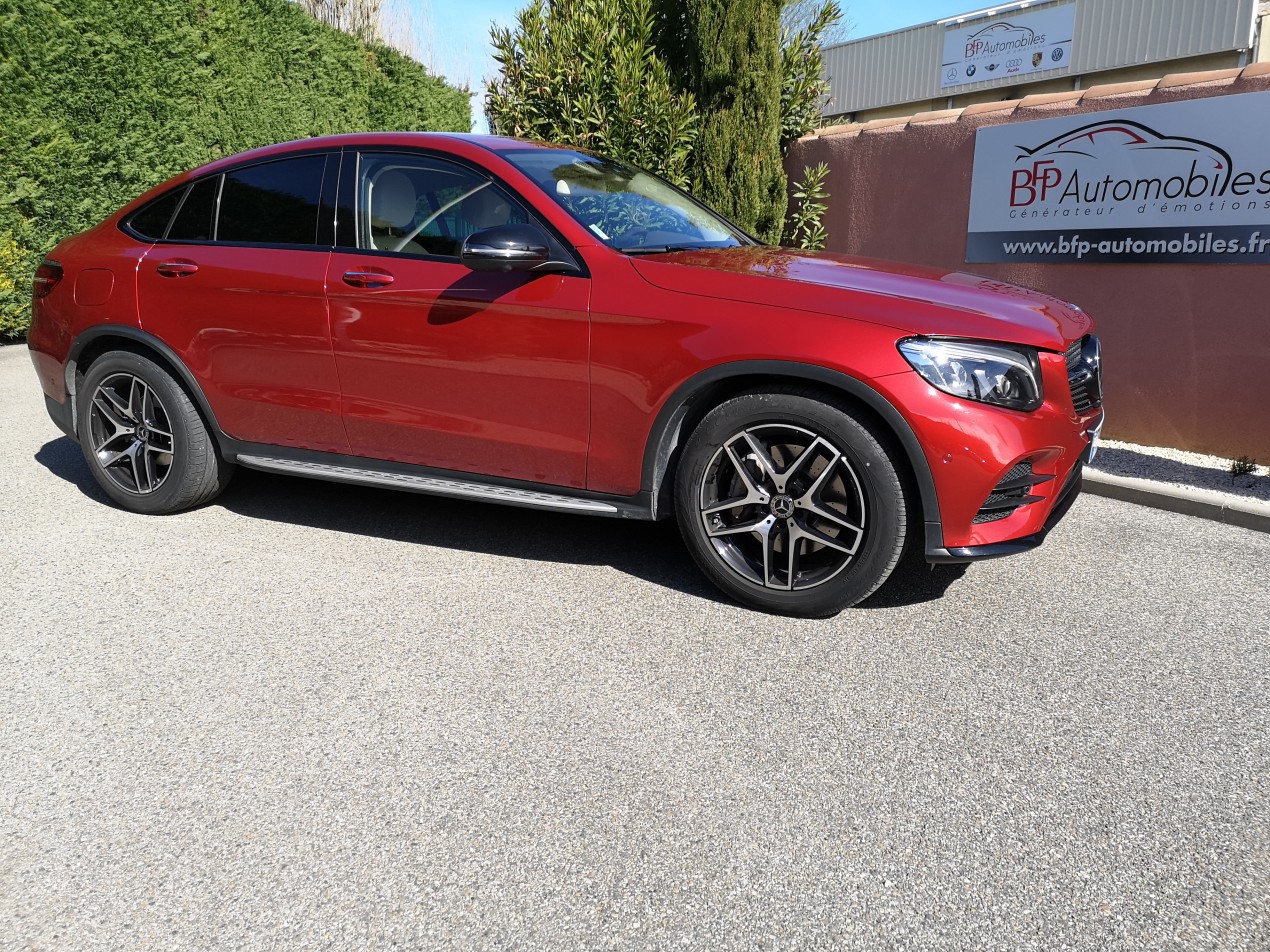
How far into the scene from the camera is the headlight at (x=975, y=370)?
3.24m

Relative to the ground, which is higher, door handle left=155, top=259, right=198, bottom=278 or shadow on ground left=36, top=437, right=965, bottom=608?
→ door handle left=155, top=259, right=198, bottom=278

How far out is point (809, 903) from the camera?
215cm

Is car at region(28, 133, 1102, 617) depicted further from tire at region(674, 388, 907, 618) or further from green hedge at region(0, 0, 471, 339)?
green hedge at region(0, 0, 471, 339)

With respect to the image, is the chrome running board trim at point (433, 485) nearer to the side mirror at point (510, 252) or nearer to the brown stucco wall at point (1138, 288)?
the side mirror at point (510, 252)

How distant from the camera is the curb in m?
4.84

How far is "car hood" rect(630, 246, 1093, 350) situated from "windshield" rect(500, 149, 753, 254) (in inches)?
8.5

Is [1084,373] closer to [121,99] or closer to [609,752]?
[609,752]

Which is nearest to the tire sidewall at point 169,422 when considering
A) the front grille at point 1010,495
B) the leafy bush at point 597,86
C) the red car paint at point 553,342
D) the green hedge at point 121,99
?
the red car paint at point 553,342

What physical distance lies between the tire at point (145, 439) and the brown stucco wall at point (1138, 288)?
16.5 feet

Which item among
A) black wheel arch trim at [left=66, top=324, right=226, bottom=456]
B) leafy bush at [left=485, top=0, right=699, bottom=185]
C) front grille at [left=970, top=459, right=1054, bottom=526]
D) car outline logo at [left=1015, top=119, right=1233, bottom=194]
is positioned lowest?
front grille at [left=970, top=459, right=1054, bottom=526]

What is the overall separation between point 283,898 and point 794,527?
6.66 feet

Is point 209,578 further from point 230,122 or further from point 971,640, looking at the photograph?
point 230,122

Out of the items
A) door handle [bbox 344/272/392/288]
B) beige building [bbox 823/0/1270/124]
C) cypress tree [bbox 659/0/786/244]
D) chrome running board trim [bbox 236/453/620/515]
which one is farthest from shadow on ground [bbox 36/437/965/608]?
beige building [bbox 823/0/1270/124]

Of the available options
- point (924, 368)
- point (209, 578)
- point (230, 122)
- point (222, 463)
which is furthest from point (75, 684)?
point (230, 122)
